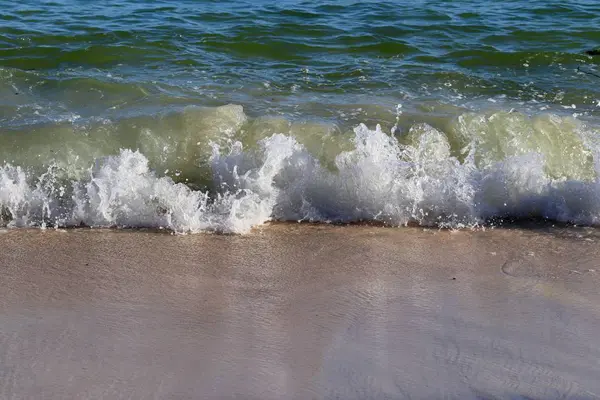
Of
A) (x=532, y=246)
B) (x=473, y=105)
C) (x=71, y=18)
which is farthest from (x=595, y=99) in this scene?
(x=71, y=18)

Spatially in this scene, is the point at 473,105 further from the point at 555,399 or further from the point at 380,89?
the point at 555,399

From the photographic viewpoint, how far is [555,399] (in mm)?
3064

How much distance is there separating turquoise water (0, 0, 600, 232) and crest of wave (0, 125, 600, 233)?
0.01 metres

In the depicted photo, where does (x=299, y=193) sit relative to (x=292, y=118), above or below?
below

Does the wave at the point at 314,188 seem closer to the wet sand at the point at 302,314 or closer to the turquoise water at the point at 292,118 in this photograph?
the turquoise water at the point at 292,118

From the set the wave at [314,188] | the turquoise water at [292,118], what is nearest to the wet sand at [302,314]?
the wave at [314,188]

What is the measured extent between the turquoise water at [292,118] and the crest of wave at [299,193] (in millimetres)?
11

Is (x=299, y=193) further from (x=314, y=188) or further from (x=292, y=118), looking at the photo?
(x=292, y=118)

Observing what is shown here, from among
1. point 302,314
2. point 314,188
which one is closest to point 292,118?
point 314,188

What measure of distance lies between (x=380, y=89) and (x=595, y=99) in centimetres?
175

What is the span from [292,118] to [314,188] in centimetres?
105

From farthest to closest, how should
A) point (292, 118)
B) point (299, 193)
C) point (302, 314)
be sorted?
point (292, 118), point (299, 193), point (302, 314)

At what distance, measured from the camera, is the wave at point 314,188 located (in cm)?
498

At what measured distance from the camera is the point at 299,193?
5156 millimetres
